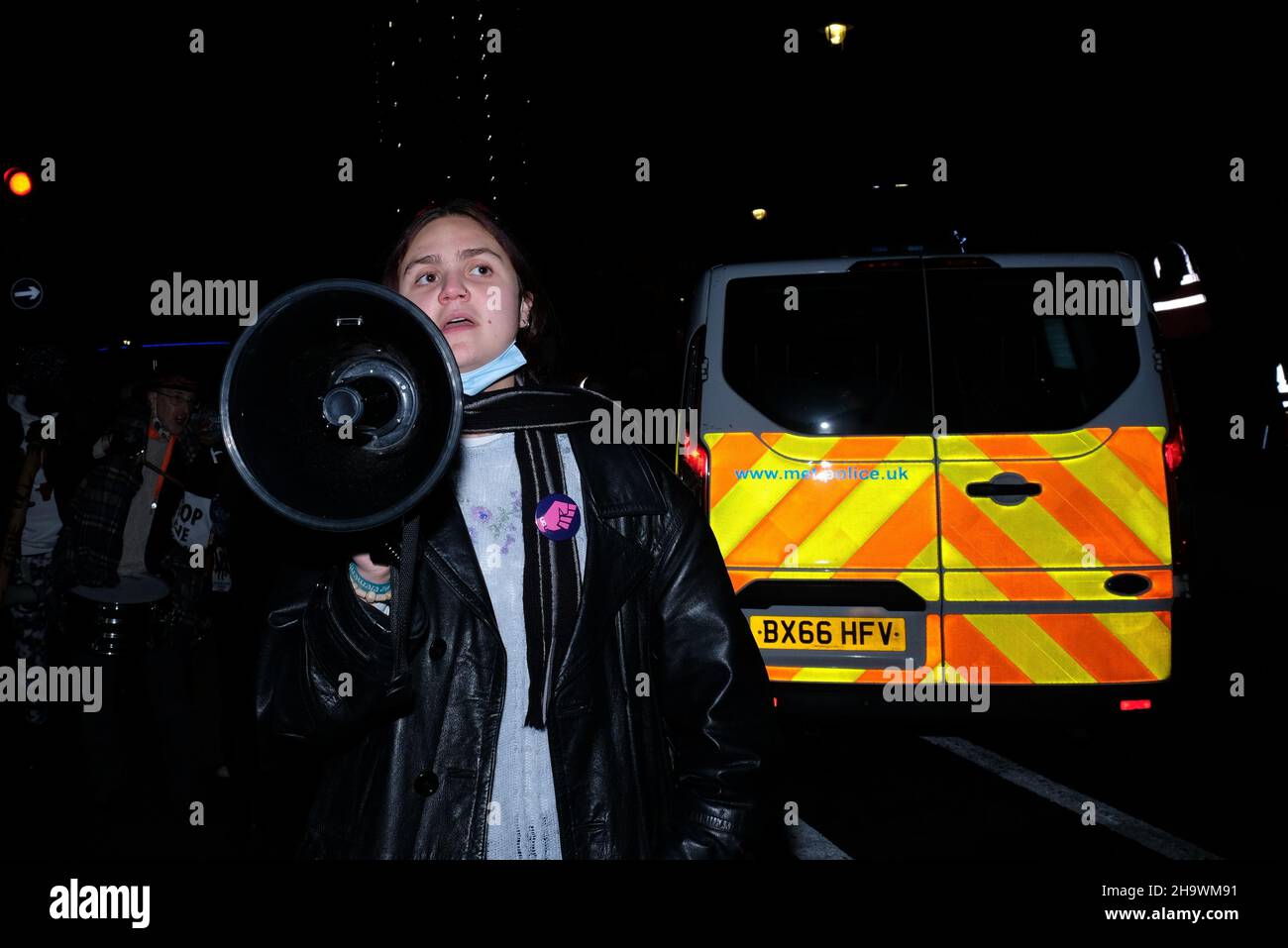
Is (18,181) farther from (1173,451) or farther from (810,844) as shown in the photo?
(1173,451)

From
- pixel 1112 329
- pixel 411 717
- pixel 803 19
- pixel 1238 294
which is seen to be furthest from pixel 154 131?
pixel 411 717

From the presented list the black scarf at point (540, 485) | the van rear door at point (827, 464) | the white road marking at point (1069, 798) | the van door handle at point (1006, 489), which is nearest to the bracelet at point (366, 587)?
the black scarf at point (540, 485)

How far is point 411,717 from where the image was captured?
1.84m

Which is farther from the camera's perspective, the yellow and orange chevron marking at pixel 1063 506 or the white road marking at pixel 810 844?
the yellow and orange chevron marking at pixel 1063 506

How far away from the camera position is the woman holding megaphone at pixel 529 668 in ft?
5.83

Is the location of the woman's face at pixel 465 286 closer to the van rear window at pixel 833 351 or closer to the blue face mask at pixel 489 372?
the blue face mask at pixel 489 372

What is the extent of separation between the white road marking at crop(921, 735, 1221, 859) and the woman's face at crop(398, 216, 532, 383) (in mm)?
3445

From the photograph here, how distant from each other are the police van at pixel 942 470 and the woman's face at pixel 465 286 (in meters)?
2.74

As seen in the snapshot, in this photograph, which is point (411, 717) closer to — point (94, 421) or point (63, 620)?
point (63, 620)

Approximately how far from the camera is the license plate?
187 inches

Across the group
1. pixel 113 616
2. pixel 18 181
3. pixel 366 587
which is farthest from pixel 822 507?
pixel 18 181

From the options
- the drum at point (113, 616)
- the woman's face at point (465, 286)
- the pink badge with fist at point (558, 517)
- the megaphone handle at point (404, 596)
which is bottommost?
the drum at point (113, 616)

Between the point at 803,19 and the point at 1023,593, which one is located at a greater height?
the point at 803,19
